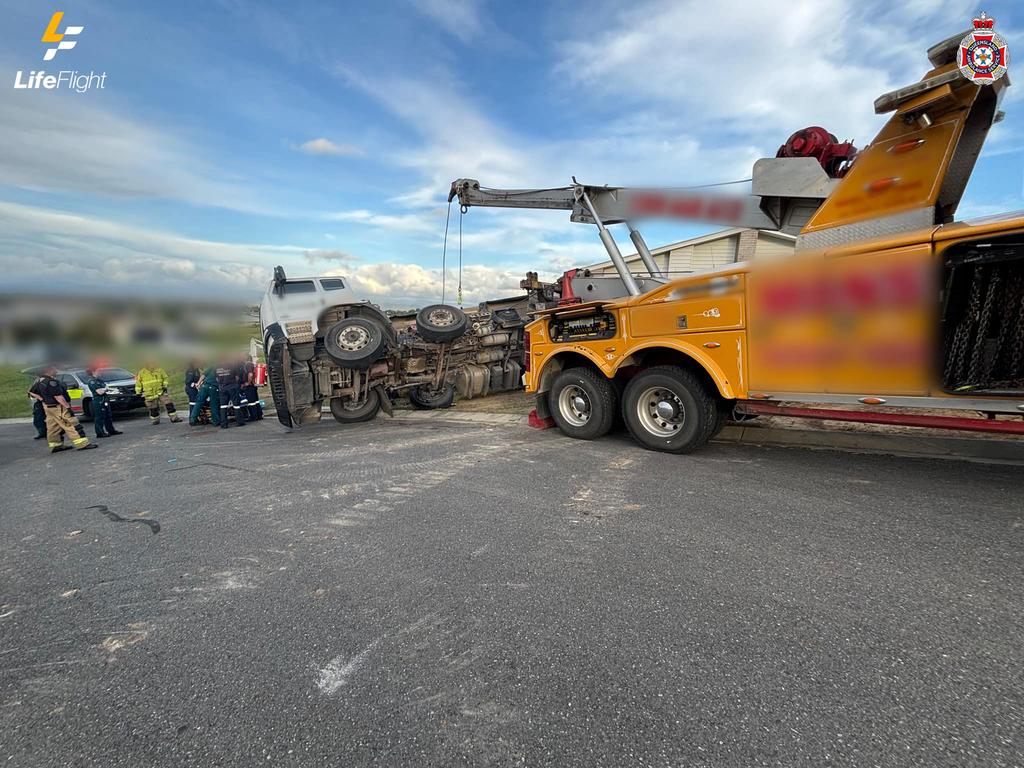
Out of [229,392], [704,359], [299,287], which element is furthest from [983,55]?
[229,392]

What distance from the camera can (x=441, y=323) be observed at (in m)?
9.65

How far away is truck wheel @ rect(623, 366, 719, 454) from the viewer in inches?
193

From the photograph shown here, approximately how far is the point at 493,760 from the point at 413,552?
5.29 feet

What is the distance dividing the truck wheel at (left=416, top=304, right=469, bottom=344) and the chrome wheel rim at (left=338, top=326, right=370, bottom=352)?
1378mm

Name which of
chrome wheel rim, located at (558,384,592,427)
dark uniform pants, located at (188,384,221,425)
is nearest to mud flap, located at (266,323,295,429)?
dark uniform pants, located at (188,384,221,425)

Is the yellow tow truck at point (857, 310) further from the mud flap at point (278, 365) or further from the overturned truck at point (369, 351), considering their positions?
the mud flap at point (278, 365)

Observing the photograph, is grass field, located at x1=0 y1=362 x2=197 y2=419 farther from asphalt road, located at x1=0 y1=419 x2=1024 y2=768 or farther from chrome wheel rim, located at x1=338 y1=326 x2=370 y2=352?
asphalt road, located at x1=0 y1=419 x2=1024 y2=768

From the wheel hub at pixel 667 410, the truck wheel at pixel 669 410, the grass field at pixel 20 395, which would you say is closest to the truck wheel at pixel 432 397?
the truck wheel at pixel 669 410

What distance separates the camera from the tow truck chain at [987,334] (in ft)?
12.5

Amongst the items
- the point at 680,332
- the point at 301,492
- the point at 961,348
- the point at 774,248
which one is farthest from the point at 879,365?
the point at 774,248

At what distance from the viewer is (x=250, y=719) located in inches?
68.4

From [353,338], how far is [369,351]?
0.46 m

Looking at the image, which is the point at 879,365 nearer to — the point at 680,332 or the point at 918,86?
the point at 680,332

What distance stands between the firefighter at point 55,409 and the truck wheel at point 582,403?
783 centimetres
